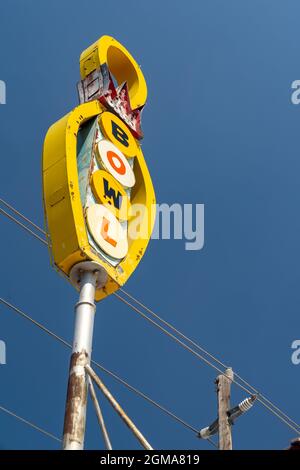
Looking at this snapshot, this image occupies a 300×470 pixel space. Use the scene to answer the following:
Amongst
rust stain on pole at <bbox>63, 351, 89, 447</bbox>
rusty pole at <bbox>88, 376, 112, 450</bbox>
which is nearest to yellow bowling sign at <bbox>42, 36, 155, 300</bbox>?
rust stain on pole at <bbox>63, 351, 89, 447</bbox>

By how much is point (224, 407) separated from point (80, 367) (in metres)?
5.58

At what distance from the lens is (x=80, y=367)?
9.96 meters

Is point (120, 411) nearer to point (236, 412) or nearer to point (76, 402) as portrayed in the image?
point (76, 402)

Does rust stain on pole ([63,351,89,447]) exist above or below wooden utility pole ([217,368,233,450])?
below

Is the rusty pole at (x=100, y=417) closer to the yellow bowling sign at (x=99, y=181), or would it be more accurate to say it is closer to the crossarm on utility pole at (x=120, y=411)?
the crossarm on utility pole at (x=120, y=411)

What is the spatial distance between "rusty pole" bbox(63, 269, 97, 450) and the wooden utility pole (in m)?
4.55

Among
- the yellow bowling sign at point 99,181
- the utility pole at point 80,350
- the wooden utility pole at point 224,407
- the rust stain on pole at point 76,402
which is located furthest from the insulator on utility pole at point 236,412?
the rust stain on pole at point 76,402

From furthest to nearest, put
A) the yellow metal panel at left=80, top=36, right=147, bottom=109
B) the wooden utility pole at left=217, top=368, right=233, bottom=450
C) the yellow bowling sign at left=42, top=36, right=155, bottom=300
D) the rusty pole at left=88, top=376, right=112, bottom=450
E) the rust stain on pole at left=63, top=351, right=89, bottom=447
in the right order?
1. the yellow metal panel at left=80, top=36, right=147, bottom=109
2. the wooden utility pole at left=217, top=368, right=233, bottom=450
3. the yellow bowling sign at left=42, top=36, right=155, bottom=300
4. the rusty pole at left=88, top=376, right=112, bottom=450
5. the rust stain on pole at left=63, top=351, right=89, bottom=447

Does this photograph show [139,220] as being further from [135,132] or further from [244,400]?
[244,400]

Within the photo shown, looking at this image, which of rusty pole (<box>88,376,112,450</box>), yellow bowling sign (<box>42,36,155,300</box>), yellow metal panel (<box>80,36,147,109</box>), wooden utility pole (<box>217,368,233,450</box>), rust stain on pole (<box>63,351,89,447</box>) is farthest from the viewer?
yellow metal panel (<box>80,36,147,109</box>)

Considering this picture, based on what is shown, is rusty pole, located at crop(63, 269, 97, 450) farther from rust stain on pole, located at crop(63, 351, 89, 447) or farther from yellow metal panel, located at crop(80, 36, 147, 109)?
yellow metal panel, located at crop(80, 36, 147, 109)

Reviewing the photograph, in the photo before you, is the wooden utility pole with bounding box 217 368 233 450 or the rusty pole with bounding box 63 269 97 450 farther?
the wooden utility pole with bounding box 217 368 233 450

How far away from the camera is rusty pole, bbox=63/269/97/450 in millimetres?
9278
